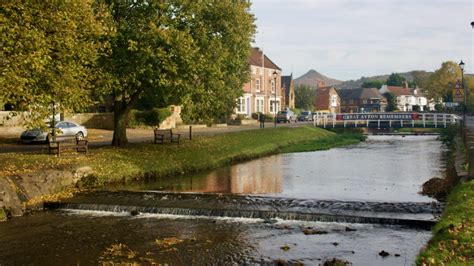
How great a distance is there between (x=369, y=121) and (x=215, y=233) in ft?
204

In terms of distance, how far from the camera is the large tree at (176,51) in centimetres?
2456

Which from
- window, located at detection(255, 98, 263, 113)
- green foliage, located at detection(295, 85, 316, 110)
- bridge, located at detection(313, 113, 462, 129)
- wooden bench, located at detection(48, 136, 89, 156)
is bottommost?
wooden bench, located at detection(48, 136, 89, 156)

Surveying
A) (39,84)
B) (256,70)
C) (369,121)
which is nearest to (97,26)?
(39,84)

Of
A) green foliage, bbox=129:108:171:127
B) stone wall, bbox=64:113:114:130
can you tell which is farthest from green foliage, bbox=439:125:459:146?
stone wall, bbox=64:113:114:130

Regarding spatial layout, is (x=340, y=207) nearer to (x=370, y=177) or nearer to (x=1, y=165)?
(x=370, y=177)

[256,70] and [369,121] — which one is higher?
[256,70]

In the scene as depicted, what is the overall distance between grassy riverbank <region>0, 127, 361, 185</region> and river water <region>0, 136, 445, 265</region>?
5.16 ft

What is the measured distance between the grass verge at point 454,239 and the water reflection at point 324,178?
21.0 feet

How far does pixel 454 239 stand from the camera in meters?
11.6

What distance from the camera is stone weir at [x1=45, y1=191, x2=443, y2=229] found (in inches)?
659

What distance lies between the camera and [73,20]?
19938 millimetres

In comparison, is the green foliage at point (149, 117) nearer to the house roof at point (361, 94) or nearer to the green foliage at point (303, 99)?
Answer: the green foliage at point (303, 99)

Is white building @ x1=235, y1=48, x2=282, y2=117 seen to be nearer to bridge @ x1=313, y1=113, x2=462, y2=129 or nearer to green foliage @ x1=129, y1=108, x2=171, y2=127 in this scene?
bridge @ x1=313, y1=113, x2=462, y2=129

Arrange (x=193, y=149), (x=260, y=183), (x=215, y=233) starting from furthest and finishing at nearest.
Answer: (x=193, y=149) < (x=260, y=183) < (x=215, y=233)
